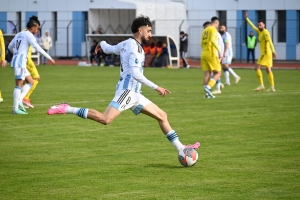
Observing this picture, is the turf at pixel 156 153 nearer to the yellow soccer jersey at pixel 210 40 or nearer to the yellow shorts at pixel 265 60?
the yellow soccer jersey at pixel 210 40

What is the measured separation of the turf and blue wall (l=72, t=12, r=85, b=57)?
32066 mm

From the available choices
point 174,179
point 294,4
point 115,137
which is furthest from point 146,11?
point 174,179

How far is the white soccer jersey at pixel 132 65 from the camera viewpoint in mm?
10742

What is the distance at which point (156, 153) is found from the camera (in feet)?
40.0

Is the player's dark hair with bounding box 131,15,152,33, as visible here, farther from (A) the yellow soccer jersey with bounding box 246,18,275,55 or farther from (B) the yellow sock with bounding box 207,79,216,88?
(A) the yellow soccer jersey with bounding box 246,18,275,55

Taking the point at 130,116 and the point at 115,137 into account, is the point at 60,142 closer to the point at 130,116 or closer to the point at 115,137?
the point at 115,137

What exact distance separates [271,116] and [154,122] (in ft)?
8.77

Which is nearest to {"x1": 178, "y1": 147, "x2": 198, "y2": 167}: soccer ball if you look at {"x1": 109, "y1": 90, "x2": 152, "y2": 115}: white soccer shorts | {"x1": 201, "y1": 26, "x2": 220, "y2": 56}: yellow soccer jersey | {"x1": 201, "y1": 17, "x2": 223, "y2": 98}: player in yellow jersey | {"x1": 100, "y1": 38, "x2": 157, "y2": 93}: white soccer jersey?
{"x1": 109, "y1": 90, "x2": 152, "y2": 115}: white soccer shorts

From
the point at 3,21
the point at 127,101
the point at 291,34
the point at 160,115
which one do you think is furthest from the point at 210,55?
the point at 3,21

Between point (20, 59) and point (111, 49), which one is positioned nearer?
point (111, 49)

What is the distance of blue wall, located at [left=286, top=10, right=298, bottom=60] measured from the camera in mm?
49091

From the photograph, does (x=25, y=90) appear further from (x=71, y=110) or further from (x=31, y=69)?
(x=71, y=110)

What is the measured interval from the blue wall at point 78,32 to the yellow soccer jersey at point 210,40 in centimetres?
3112

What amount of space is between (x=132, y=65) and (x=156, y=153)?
1.95 metres
